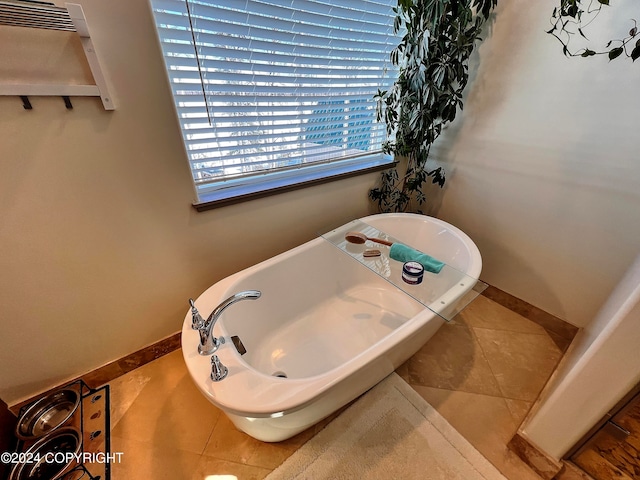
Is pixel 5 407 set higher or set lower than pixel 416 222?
lower

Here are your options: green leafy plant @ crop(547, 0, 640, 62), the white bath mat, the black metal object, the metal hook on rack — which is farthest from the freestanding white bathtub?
green leafy plant @ crop(547, 0, 640, 62)

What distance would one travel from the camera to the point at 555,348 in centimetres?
146

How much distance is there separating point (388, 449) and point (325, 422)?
10.8 inches

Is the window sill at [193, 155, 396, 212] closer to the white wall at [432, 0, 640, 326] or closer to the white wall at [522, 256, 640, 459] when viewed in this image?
the white wall at [432, 0, 640, 326]

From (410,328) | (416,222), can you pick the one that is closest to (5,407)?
(410,328)

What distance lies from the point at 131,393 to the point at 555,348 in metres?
2.28

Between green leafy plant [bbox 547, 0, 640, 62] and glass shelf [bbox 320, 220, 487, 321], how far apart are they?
3.26 feet

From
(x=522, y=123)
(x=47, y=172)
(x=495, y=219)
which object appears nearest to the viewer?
(x=47, y=172)

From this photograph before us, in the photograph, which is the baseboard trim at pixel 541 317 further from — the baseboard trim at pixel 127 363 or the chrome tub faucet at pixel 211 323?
the baseboard trim at pixel 127 363

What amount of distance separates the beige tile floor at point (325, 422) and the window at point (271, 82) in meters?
0.99

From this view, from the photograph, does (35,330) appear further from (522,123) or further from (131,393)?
(522,123)

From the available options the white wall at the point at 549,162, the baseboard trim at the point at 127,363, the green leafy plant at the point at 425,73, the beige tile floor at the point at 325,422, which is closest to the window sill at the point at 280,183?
the green leafy plant at the point at 425,73

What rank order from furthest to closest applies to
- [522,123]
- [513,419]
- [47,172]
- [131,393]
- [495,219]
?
[495,219] → [522,123] → [131,393] → [513,419] → [47,172]

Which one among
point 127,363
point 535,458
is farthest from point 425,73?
point 127,363
